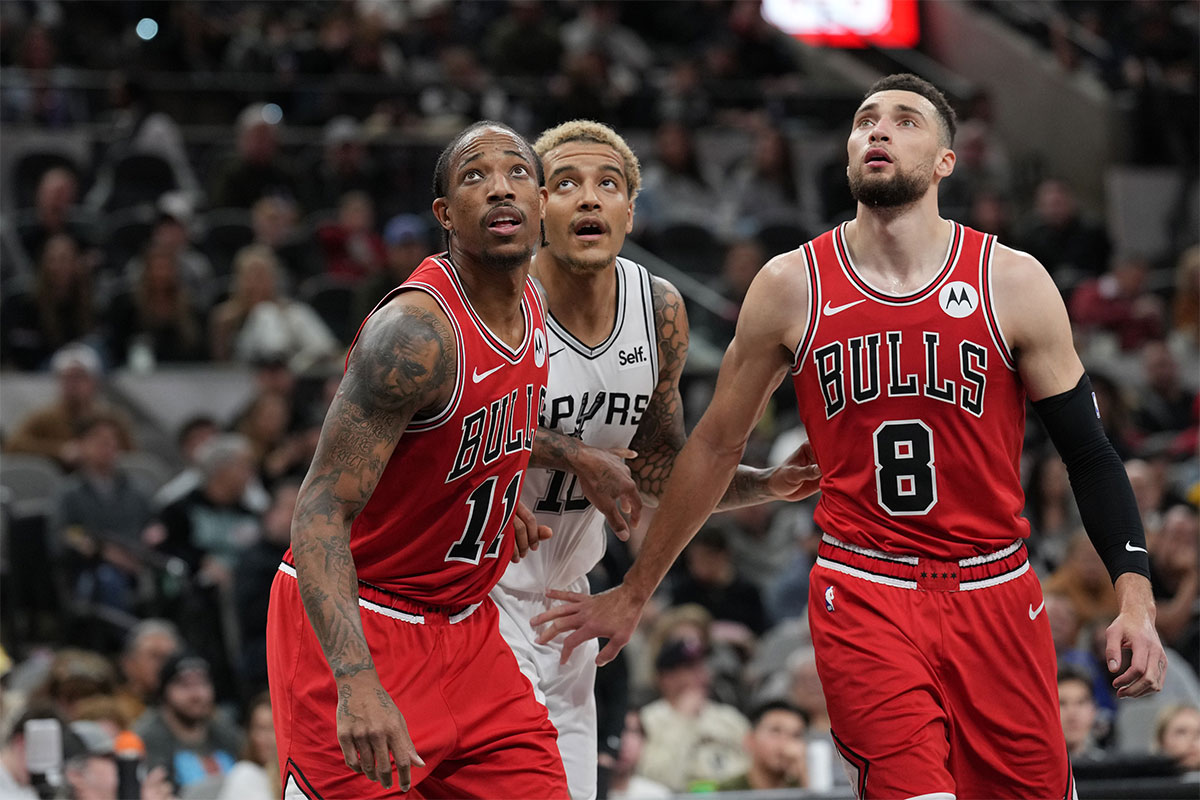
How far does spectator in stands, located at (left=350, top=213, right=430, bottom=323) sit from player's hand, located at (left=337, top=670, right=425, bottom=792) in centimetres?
786

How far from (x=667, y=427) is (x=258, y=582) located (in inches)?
158

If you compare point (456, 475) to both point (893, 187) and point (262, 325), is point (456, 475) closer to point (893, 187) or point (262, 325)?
point (893, 187)

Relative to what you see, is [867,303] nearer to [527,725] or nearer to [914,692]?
[914,692]

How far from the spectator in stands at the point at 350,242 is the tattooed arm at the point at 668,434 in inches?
293

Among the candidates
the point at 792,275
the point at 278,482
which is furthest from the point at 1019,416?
the point at 278,482

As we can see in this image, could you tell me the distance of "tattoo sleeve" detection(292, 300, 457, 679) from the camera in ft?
13.0

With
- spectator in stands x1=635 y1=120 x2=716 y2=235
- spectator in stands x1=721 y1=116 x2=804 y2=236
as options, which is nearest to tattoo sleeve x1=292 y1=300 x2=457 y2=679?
spectator in stands x1=635 y1=120 x2=716 y2=235

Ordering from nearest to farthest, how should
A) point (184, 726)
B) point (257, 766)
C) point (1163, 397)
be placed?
point (257, 766), point (184, 726), point (1163, 397)

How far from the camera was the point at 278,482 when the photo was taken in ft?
32.1

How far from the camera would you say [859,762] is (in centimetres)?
439

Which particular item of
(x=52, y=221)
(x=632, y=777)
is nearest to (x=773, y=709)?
(x=632, y=777)

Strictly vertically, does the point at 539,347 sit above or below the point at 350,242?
below

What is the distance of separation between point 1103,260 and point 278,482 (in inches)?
324

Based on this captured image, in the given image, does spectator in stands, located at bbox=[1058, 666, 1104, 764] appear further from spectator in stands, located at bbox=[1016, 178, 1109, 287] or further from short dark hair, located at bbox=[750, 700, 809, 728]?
spectator in stands, located at bbox=[1016, 178, 1109, 287]
